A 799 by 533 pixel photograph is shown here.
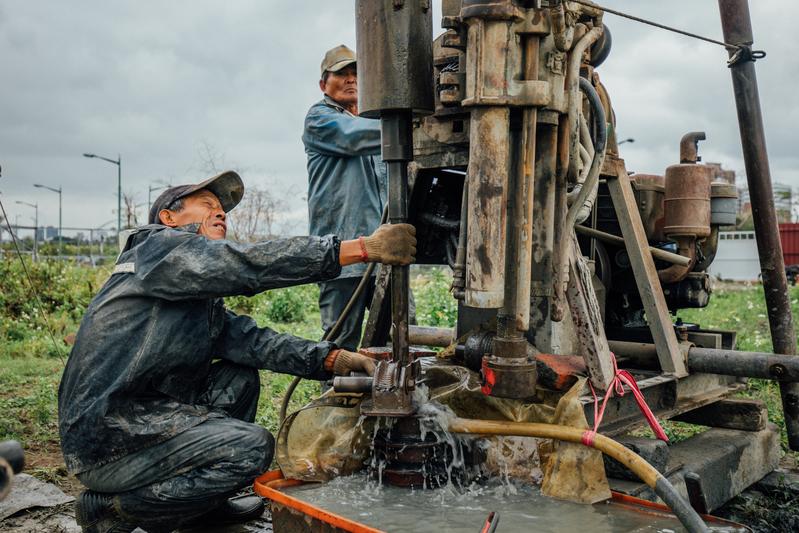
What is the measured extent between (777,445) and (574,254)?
2133 mm

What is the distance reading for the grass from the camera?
544cm

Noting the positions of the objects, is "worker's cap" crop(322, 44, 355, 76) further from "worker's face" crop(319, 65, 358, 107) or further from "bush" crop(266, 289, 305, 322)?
"bush" crop(266, 289, 305, 322)

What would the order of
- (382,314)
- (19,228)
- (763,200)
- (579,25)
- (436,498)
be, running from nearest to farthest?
(436,498), (579,25), (382,314), (763,200), (19,228)

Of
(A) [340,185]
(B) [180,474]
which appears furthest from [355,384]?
(A) [340,185]

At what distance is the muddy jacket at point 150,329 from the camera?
3.08 m

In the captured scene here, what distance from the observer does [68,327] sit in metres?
10.2

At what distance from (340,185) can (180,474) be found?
2.03m

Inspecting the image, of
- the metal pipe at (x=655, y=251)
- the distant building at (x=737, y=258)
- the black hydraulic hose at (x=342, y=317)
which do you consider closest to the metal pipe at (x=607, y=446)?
the black hydraulic hose at (x=342, y=317)

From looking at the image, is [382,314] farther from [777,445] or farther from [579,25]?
[777,445]

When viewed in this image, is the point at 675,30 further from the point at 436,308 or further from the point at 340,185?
the point at 436,308

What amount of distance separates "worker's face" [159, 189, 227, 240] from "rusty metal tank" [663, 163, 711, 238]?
2382 millimetres

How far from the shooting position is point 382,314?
3861 millimetres

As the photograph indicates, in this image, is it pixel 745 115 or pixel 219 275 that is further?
pixel 745 115

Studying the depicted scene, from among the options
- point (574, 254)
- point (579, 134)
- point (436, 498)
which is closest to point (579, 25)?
point (579, 134)
